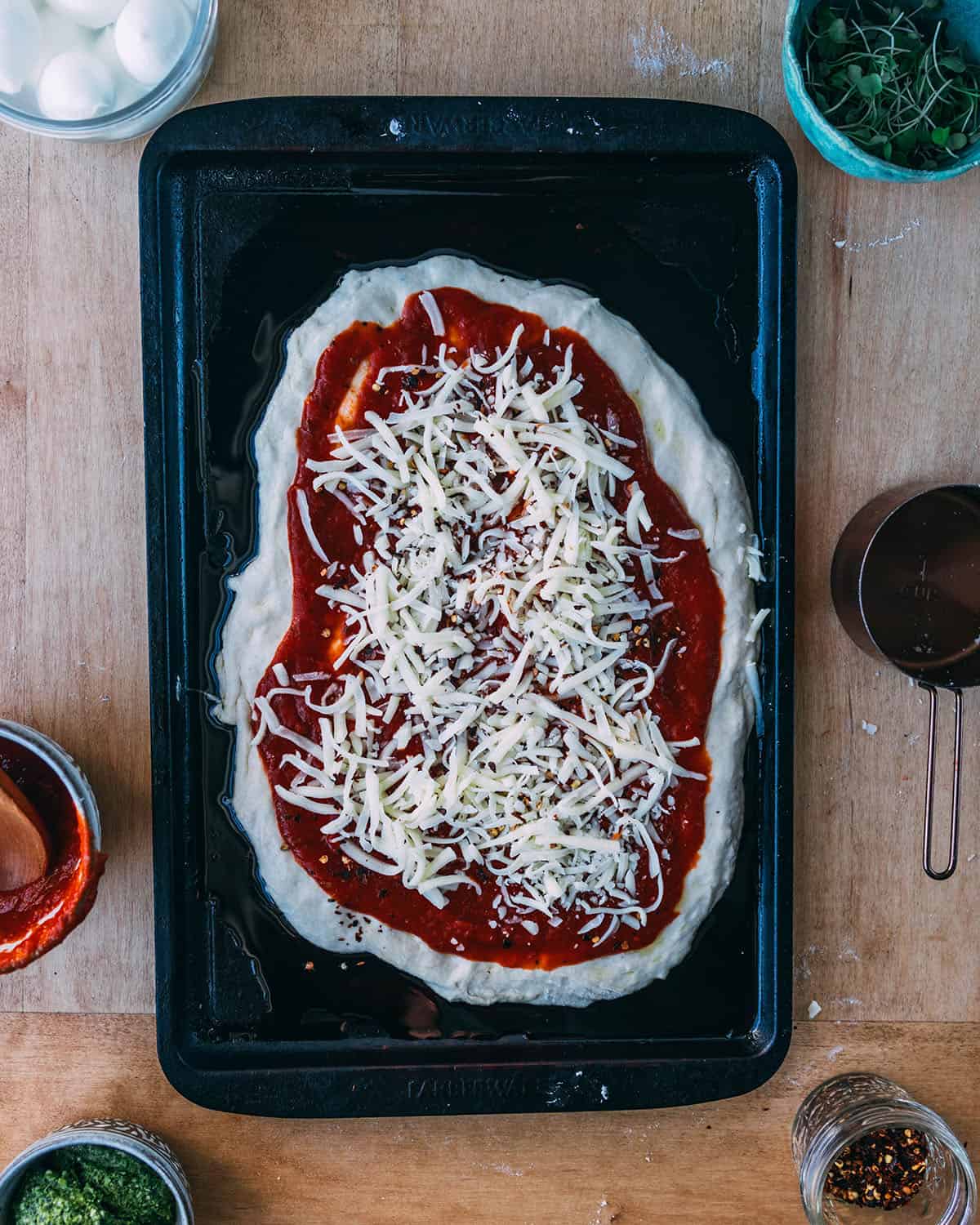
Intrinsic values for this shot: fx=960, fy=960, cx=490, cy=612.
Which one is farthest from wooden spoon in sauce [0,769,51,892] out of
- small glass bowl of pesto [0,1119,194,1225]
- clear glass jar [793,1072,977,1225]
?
clear glass jar [793,1072,977,1225]

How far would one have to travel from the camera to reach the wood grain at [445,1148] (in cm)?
167

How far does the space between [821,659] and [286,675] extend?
913mm

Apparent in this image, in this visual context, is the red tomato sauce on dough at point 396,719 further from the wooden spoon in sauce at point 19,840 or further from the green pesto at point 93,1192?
the green pesto at point 93,1192

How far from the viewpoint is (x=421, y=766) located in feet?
4.89

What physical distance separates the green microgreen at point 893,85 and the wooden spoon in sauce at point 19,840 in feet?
5.44

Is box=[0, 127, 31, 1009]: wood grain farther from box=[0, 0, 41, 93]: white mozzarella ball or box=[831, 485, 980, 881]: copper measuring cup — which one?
box=[831, 485, 980, 881]: copper measuring cup

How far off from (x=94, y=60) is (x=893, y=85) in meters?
1.26

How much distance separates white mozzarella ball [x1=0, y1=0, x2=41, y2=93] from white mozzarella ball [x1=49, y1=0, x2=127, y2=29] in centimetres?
5

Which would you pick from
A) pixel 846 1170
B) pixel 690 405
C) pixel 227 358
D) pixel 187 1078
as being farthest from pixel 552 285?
pixel 846 1170

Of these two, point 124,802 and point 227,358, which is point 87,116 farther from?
point 124,802

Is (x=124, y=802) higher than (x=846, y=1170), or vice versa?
(x=124, y=802)

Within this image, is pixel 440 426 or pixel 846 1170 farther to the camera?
pixel 846 1170

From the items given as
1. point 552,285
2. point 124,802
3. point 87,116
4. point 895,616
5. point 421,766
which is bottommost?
point 124,802

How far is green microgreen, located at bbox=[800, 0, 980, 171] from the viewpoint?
1.51 meters
